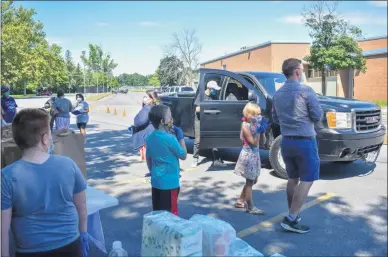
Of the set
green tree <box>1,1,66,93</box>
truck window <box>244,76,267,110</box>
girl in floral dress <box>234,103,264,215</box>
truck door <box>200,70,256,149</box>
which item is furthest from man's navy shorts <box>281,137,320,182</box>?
green tree <box>1,1,66,93</box>

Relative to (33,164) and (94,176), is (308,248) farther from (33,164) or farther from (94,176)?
(94,176)

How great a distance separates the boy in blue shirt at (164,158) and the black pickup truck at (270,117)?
344cm

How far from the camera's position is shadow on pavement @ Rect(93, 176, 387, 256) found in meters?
4.00

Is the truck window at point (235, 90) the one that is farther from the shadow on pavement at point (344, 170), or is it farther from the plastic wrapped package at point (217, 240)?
the plastic wrapped package at point (217, 240)

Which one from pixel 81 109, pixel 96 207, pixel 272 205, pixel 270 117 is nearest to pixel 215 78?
pixel 270 117

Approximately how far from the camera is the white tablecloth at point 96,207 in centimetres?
310

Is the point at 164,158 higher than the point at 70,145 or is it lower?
lower

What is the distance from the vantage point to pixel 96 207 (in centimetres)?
308

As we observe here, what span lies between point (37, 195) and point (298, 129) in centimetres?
303

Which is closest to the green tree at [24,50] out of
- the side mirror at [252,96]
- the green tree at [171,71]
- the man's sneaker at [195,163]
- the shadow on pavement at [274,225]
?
the shadow on pavement at [274,225]

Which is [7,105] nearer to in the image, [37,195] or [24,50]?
[24,50]

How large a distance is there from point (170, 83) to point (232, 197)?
79.1 feet

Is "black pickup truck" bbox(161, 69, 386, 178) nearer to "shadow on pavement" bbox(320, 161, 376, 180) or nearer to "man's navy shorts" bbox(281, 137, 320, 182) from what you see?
"shadow on pavement" bbox(320, 161, 376, 180)

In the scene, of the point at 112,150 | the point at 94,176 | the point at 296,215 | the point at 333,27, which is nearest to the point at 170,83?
the point at 333,27
